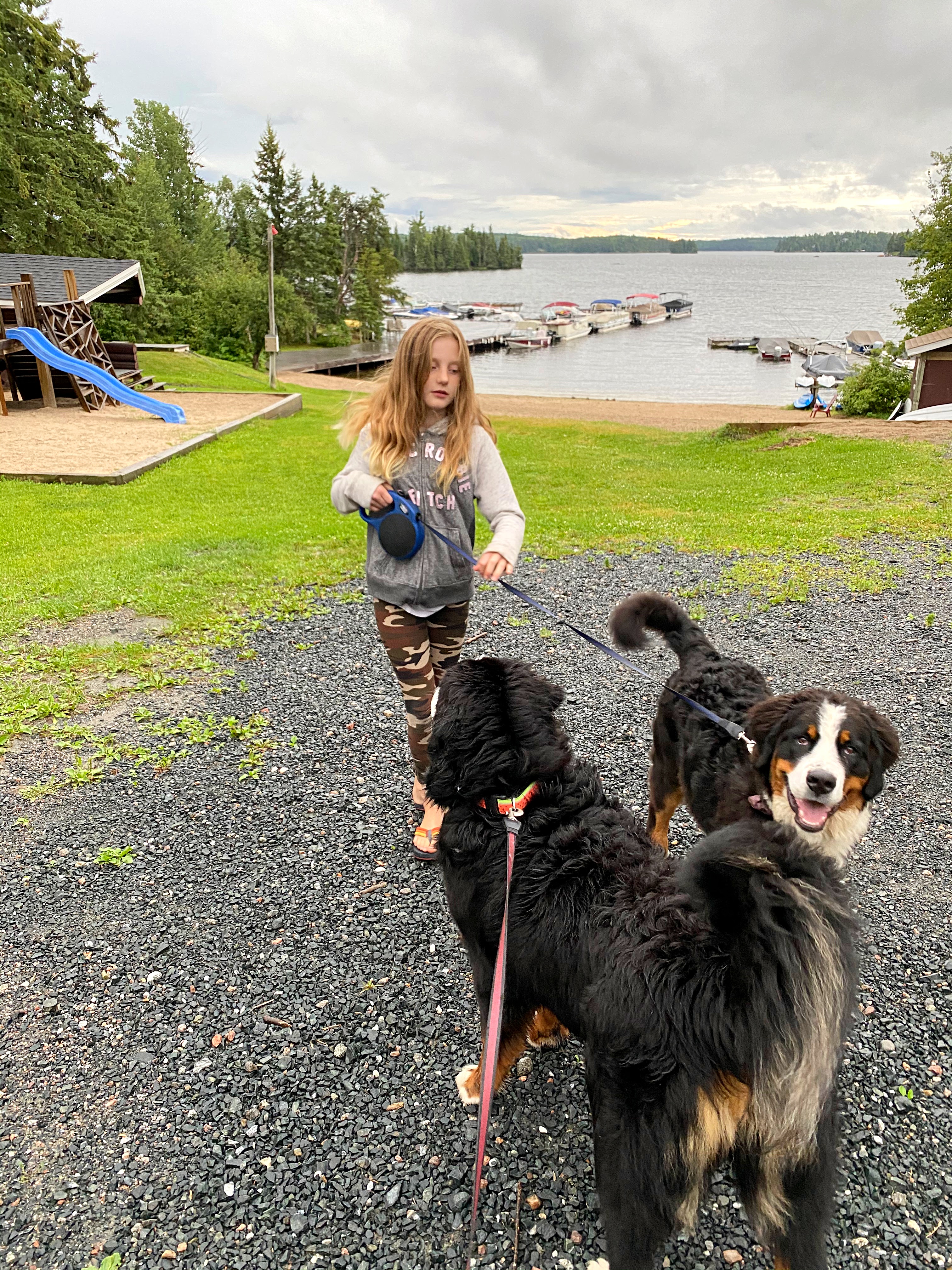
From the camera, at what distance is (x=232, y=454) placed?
1562cm

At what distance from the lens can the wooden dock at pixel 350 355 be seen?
51.4 m

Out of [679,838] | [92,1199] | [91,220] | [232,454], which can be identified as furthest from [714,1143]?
[91,220]

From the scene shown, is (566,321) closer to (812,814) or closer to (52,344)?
(52,344)

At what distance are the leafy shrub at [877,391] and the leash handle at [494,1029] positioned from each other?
Answer: 30486 mm

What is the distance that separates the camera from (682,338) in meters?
81.4

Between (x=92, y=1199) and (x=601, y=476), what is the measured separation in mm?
14259

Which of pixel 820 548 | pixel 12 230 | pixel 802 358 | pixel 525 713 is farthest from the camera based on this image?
pixel 802 358

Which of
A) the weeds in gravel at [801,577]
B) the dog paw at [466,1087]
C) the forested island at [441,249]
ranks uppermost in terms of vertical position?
the forested island at [441,249]

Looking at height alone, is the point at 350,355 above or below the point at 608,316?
below

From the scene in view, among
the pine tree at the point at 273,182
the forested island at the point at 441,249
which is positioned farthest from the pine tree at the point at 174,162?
the forested island at the point at 441,249

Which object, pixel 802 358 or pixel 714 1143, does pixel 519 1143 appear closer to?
pixel 714 1143

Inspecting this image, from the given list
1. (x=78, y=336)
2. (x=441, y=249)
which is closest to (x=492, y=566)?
(x=78, y=336)

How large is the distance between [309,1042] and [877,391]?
3204cm

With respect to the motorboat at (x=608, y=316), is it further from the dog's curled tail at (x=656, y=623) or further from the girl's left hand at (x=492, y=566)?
the girl's left hand at (x=492, y=566)
